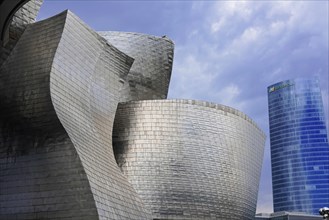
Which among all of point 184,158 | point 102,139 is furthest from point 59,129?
point 184,158

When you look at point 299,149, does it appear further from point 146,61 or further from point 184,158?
point 184,158

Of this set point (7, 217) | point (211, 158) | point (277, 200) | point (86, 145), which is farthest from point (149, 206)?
point (277, 200)

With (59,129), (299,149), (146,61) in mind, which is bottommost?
(59,129)

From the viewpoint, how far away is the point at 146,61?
29.0 m

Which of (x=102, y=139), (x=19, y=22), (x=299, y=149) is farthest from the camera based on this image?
(x=299, y=149)

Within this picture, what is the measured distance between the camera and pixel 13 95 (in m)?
18.7

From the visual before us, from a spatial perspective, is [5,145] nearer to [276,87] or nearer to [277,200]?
[277,200]

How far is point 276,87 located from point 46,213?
3242 inches

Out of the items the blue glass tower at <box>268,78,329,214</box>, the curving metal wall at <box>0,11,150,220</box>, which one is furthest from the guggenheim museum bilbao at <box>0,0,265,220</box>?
the blue glass tower at <box>268,78,329,214</box>

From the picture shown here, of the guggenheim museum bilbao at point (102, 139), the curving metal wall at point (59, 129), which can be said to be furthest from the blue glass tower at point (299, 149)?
the curving metal wall at point (59, 129)

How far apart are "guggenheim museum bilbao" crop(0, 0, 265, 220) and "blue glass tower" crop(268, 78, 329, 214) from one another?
2230 inches

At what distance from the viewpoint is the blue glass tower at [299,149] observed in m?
80.6

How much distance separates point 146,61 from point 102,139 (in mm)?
10509

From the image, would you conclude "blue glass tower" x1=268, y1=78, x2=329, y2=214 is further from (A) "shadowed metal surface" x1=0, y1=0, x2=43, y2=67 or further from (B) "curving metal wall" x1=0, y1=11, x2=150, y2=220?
(A) "shadowed metal surface" x1=0, y1=0, x2=43, y2=67
